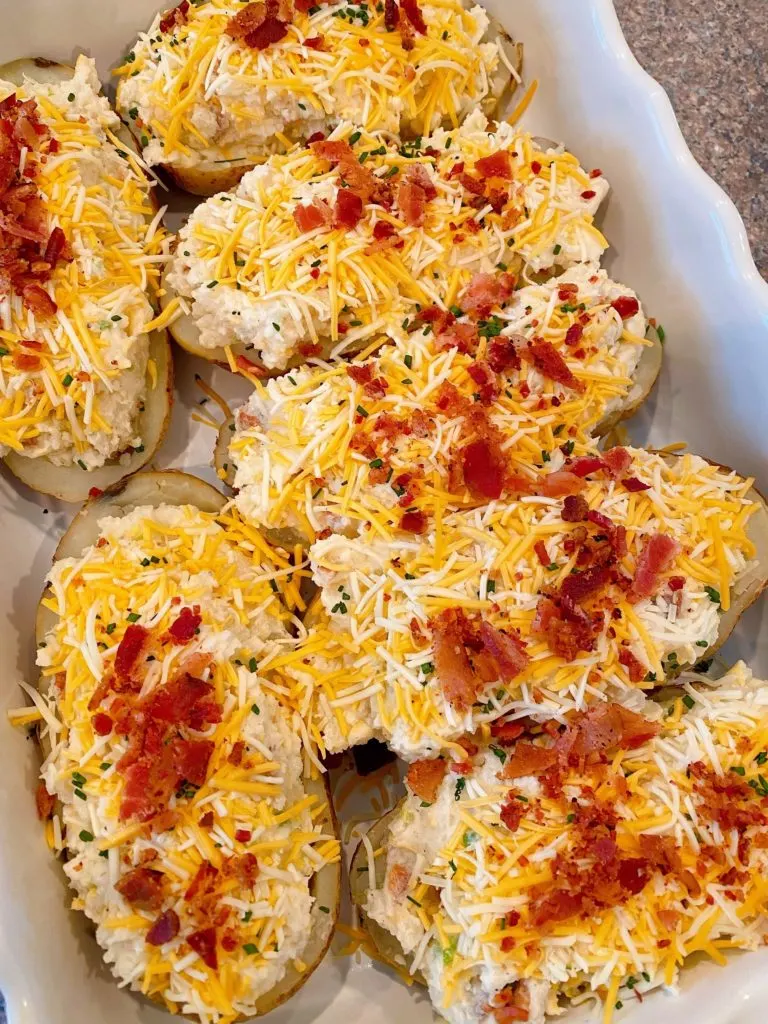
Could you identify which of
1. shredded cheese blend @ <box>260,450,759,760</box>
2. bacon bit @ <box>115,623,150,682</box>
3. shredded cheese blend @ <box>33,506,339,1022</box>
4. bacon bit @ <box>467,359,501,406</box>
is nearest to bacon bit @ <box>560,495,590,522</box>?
shredded cheese blend @ <box>260,450,759,760</box>

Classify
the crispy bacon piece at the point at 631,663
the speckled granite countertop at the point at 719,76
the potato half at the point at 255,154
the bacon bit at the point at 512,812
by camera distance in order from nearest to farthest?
1. the bacon bit at the point at 512,812
2. the crispy bacon piece at the point at 631,663
3. the potato half at the point at 255,154
4. the speckled granite countertop at the point at 719,76

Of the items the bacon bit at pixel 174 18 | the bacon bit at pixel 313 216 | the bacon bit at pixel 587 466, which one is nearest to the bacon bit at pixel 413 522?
the bacon bit at pixel 587 466

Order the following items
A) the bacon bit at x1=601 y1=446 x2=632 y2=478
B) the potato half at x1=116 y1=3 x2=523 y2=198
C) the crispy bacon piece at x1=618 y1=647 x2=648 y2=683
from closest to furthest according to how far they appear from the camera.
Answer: the crispy bacon piece at x1=618 y1=647 x2=648 y2=683, the bacon bit at x1=601 y1=446 x2=632 y2=478, the potato half at x1=116 y1=3 x2=523 y2=198

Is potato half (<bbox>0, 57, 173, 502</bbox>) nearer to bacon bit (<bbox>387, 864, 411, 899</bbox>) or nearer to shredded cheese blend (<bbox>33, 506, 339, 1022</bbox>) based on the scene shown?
shredded cheese blend (<bbox>33, 506, 339, 1022</bbox>)

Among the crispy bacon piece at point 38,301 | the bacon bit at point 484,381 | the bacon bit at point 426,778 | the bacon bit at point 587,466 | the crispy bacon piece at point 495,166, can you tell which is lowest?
the bacon bit at point 426,778

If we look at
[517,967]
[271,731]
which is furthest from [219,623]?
[517,967]

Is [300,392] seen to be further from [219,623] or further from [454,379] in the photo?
[219,623]

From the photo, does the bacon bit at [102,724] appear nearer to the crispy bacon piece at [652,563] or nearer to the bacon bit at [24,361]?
the bacon bit at [24,361]
